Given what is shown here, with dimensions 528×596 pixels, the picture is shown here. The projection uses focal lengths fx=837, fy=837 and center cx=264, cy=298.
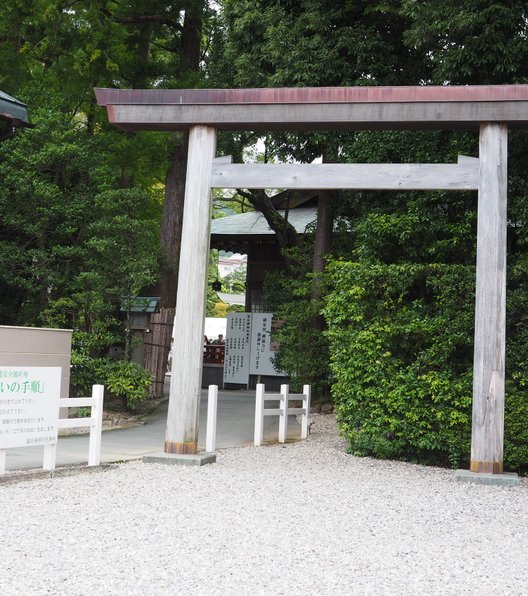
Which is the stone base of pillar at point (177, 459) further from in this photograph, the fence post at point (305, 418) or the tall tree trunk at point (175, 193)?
the tall tree trunk at point (175, 193)

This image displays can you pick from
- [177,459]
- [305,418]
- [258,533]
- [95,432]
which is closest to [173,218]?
[305,418]

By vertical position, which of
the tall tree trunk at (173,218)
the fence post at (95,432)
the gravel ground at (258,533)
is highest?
the tall tree trunk at (173,218)

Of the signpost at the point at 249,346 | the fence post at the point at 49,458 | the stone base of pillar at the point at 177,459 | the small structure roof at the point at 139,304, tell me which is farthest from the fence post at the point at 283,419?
the signpost at the point at 249,346

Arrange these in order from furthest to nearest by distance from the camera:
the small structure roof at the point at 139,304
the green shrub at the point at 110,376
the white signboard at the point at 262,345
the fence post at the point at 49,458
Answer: the white signboard at the point at 262,345 → the small structure roof at the point at 139,304 → the green shrub at the point at 110,376 → the fence post at the point at 49,458

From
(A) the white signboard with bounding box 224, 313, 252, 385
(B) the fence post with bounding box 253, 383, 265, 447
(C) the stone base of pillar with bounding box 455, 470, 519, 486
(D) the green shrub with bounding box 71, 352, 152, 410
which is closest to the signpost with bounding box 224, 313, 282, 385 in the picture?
A: (A) the white signboard with bounding box 224, 313, 252, 385

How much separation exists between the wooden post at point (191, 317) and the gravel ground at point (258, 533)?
0.58 metres

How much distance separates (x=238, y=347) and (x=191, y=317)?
12.9m

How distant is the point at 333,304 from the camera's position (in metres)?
11.2

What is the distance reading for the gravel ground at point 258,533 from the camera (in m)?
4.80

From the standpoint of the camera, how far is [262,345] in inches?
878

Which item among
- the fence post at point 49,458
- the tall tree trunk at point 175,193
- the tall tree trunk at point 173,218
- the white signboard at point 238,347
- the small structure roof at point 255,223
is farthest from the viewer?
the white signboard at point 238,347

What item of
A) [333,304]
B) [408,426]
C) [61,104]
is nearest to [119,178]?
[61,104]

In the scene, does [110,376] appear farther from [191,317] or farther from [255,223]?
[255,223]

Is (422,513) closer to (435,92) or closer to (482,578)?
(482,578)
